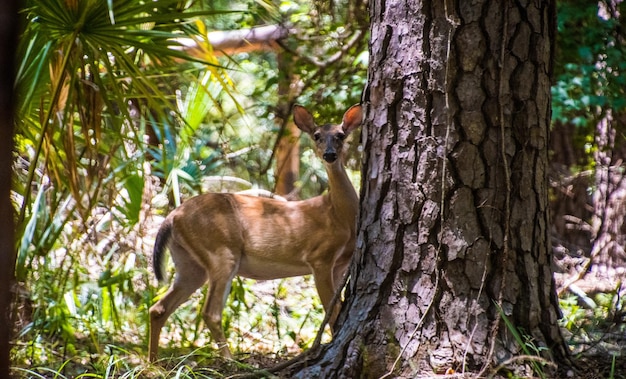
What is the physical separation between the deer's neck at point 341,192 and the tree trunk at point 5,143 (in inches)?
207

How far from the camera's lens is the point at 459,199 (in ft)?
A: 11.4

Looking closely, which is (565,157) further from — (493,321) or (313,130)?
(493,321)

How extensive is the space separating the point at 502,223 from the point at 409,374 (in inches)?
29.6

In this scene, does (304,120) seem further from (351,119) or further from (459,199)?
(459,199)

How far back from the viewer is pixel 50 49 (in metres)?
4.37

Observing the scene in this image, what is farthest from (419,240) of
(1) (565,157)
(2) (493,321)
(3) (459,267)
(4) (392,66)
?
(1) (565,157)

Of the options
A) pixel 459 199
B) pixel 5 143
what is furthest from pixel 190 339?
pixel 5 143

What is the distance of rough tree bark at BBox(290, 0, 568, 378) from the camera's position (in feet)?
11.4

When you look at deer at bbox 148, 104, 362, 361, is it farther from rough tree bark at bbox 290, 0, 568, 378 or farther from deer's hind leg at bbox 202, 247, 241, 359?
rough tree bark at bbox 290, 0, 568, 378

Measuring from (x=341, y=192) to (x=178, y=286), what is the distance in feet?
4.53

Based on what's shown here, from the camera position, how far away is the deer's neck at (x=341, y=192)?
6.12 metres

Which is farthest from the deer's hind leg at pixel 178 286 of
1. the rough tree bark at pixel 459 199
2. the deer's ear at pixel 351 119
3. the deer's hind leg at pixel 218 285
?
the rough tree bark at pixel 459 199

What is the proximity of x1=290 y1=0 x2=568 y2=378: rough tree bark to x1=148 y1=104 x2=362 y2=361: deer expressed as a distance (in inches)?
92.0

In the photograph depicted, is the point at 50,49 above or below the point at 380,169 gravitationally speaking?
above
